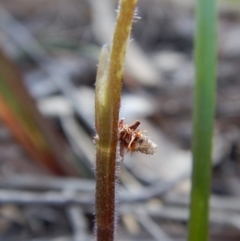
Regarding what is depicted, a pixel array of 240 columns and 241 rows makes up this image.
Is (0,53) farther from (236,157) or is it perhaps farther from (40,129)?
(236,157)

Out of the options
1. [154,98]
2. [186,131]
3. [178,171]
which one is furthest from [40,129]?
[154,98]

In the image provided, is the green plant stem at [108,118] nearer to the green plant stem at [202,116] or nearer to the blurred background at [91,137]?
the green plant stem at [202,116]

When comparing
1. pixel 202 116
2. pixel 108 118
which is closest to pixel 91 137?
pixel 202 116

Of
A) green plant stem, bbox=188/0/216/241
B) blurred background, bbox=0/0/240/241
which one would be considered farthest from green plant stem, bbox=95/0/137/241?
blurred background, bbox=0/0/240/241

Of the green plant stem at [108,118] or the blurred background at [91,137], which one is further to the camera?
the blurred background at [91,137]

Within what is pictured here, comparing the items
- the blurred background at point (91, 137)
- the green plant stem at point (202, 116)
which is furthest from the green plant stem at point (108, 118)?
the blurred background at point (91, 137)

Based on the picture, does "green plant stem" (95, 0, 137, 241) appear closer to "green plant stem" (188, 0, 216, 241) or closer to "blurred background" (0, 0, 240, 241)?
"green plant stem" (188, 0, 216, 241)
